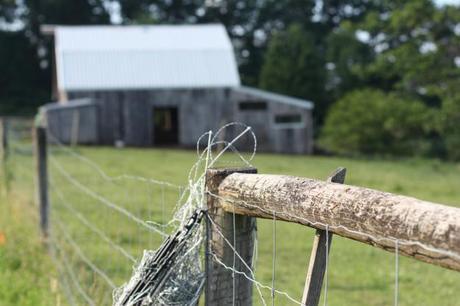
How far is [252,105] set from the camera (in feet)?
96.9

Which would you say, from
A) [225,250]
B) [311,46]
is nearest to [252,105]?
[311,46]

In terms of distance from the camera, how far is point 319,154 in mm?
30062

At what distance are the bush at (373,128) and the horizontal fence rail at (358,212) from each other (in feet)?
87.2

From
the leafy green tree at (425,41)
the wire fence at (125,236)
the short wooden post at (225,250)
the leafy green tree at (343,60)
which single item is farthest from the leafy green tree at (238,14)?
the short wooden post at (225,250)

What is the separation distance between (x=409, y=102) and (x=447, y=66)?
2.98 m

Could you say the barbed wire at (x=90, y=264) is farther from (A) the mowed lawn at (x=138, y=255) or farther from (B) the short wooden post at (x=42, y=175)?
(B) the short wooden post at (x=42, y=175)

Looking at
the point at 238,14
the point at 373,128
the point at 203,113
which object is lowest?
the point at 373,128

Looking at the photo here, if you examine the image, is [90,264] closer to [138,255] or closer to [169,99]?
[138,255]

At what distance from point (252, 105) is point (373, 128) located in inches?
190

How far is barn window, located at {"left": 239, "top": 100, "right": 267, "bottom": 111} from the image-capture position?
A: 29391 mm

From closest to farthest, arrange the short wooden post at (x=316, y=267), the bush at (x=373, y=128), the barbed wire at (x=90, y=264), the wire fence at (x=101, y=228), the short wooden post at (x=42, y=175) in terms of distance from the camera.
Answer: the short wooden post at (x=316, y=267), the barbed wire at (x=90, y=264), the wire fence at (x=101, y=228), the short wooden post at (x=42, y=175), the bush at (x=373, y=128)

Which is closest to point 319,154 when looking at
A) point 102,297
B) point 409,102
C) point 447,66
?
point 409,102

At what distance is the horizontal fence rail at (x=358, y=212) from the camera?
153cm

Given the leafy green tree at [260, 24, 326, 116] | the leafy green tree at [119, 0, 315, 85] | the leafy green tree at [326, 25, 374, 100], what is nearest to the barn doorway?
the leafy green tree at [260, 24, 326, 116]
